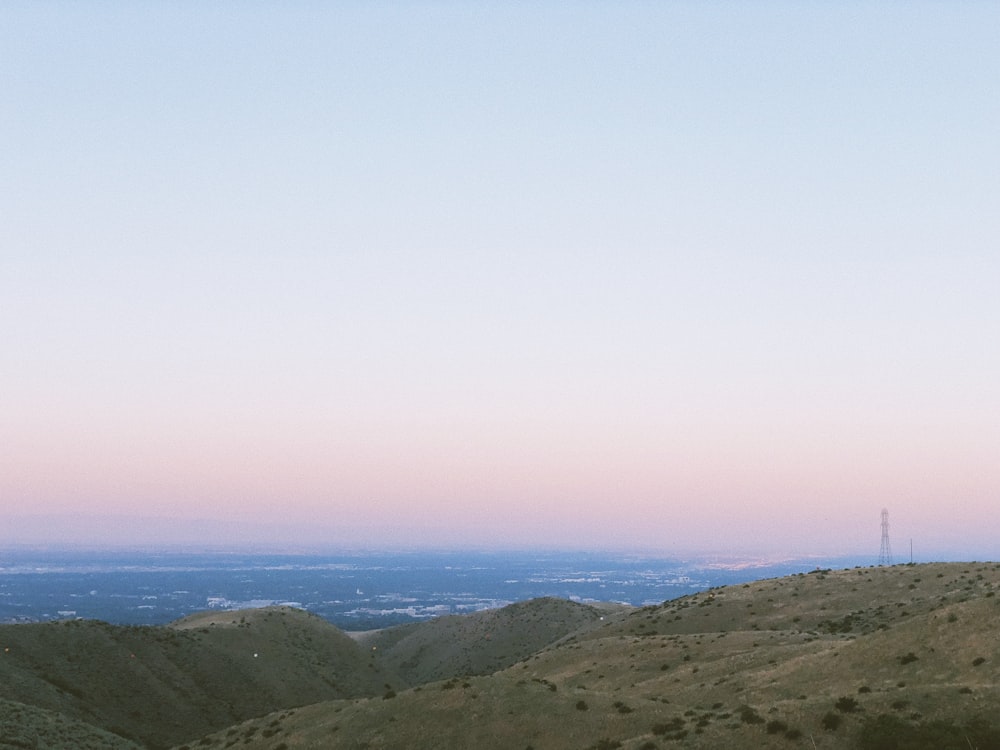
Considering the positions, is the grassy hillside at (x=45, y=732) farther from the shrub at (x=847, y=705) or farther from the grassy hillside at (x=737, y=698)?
the shrub at (x=847, y=705)

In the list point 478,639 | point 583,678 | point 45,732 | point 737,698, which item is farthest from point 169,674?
point 737,698

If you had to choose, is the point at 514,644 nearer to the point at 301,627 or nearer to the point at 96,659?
the point at 301,627

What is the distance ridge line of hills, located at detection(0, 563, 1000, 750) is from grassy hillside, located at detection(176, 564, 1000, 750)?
125mm

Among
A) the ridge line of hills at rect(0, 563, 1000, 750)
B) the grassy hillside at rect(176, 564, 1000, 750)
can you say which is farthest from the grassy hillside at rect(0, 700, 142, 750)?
the grassy hillside at rect(176, 564, 1000, 750)

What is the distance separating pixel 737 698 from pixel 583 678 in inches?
989

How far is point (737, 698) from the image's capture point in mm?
43875

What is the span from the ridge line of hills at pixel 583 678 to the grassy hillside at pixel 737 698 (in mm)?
125

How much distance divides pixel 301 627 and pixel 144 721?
4980 centimetres

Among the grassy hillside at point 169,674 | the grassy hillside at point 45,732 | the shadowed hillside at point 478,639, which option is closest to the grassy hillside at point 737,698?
the grassy hillside at point 45,732

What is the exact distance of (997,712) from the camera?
31.3 m

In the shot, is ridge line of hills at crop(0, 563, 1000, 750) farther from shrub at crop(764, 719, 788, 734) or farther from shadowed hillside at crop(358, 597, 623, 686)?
shadowed hillside at crop(358, 597, 623, 686)

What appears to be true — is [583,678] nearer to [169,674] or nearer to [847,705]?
[847,705]

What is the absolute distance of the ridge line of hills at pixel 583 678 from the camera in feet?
112

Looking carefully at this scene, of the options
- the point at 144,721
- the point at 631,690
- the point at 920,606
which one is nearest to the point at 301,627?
the point at 144,721
